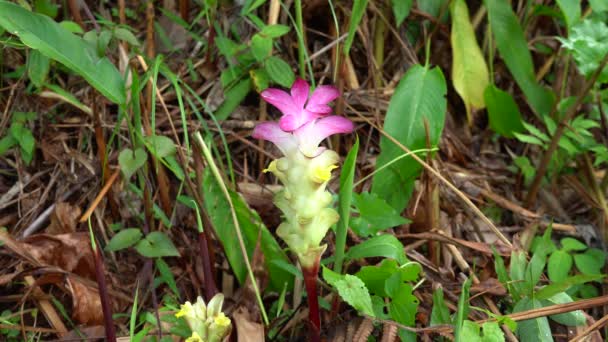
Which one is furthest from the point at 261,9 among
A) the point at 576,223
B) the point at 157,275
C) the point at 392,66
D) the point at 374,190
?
the point at 576,223

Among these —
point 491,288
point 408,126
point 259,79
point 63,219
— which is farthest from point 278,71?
point 491,288

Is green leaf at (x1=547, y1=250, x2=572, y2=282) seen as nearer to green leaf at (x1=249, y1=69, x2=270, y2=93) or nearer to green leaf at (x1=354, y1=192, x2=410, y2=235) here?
green leaf at (x1=354, y1=192, x2=410, y2=235)

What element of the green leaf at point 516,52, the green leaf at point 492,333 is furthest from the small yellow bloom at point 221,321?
the green leaf at point 516,52

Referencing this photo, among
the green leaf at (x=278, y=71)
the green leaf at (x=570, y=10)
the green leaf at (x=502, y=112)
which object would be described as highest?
the green leaf at (x=570, y=10)

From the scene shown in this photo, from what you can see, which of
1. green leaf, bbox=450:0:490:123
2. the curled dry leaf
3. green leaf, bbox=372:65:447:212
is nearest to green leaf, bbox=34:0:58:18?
the curled dry leaf

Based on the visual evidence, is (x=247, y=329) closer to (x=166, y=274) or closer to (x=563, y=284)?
(x=166, y=274)

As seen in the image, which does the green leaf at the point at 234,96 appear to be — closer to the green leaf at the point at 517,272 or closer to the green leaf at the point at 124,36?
the green leaf at the point at 124,36
